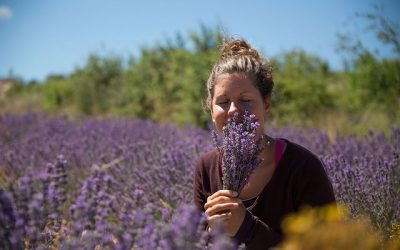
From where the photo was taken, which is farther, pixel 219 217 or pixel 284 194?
pixel 284 194

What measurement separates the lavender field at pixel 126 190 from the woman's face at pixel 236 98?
1.84 ft

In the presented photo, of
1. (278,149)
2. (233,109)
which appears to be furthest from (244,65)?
(278,149)

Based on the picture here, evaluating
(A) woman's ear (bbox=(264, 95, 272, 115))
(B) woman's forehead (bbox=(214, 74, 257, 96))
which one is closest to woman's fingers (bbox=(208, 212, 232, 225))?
(B) woman's forehead (bbox=(214, 74, 257, 96))

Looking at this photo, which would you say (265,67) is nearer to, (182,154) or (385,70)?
(182,154)

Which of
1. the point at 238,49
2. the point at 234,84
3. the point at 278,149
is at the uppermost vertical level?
the point at 238,49

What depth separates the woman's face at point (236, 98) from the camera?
2.23 m

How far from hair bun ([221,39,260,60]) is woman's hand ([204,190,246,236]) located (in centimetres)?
88

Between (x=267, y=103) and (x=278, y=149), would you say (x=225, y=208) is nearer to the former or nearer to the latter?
(x=278, y=149)

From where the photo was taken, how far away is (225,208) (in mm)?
1796

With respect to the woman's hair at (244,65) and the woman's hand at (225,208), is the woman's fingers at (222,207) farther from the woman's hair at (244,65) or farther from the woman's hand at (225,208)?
the woman's hair at (244,65)

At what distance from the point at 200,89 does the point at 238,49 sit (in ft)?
25.8

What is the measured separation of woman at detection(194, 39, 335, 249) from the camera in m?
2.04

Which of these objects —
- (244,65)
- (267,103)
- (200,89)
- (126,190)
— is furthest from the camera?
(200,89)

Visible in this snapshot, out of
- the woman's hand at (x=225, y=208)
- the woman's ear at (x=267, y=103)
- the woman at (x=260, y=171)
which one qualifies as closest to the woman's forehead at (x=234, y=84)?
the woman at (x=260, y=171)
